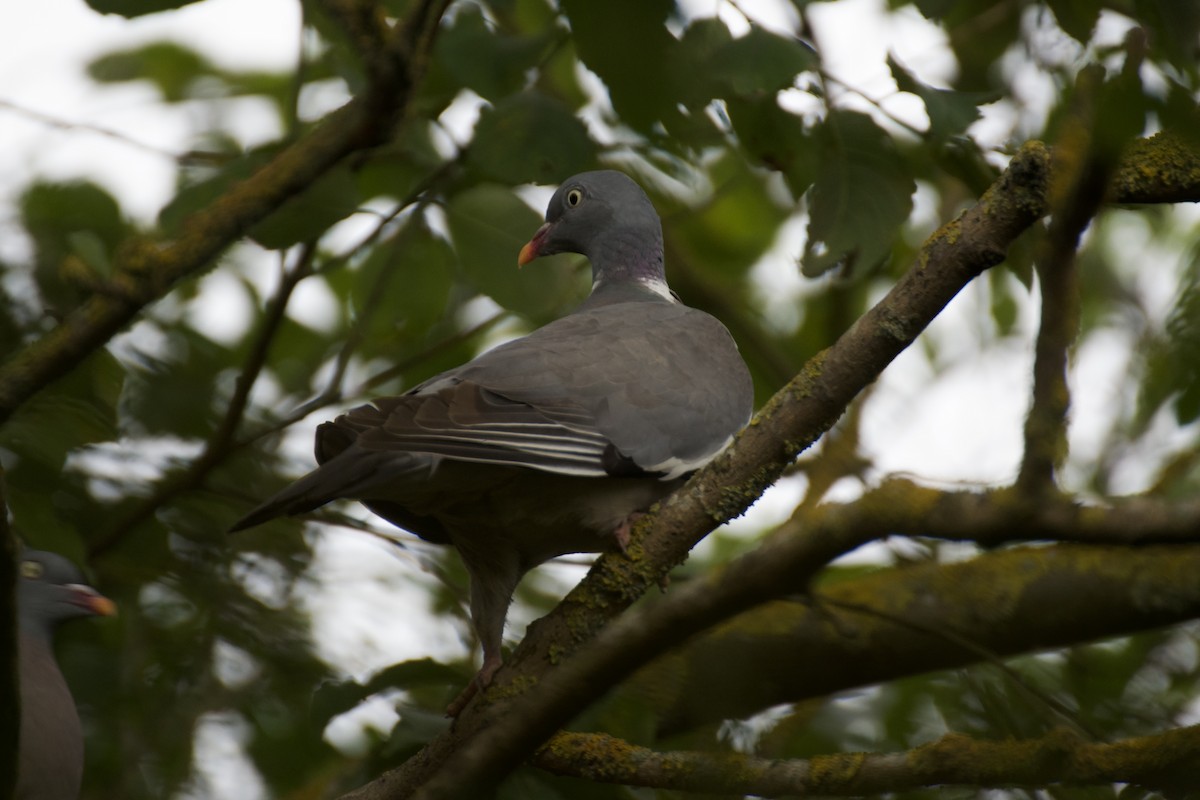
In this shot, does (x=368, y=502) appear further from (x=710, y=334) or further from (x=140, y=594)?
(x=140, y=594)

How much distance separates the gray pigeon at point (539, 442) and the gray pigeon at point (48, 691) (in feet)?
3.68

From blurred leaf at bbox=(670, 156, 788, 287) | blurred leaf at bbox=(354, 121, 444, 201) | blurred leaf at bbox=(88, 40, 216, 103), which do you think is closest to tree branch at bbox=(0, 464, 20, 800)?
blurred leaf at bbox=(354, 121, 444, 201)

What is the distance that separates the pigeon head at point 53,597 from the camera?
454 cm

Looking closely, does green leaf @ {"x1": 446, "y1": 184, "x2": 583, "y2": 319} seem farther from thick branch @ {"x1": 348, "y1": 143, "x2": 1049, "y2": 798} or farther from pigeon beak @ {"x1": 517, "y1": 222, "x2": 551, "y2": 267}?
thick branch @ {"x1": 348, "y1": 143, "x2": 1049, "y2": 798}

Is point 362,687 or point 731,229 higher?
point 731,229

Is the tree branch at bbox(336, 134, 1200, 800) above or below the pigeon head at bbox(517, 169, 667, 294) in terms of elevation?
below

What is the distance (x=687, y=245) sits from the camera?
602 centimetres

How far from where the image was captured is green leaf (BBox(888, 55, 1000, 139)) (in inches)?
104

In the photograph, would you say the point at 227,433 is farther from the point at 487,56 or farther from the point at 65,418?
the point at 487,56

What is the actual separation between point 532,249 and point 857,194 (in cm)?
127

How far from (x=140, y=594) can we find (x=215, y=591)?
0.94 metres

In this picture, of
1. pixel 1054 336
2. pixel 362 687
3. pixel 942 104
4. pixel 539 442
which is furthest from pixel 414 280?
pixel 1054 336

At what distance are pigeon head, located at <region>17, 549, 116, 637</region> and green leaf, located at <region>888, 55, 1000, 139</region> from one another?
322 cm

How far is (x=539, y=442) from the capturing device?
2.92m
